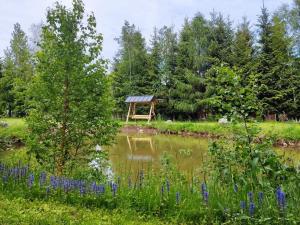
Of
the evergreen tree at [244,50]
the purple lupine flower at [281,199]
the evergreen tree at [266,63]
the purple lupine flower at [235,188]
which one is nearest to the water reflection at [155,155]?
the purple lupine flower at [235,188]

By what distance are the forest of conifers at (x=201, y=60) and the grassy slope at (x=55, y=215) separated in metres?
16.0

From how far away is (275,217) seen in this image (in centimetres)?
286

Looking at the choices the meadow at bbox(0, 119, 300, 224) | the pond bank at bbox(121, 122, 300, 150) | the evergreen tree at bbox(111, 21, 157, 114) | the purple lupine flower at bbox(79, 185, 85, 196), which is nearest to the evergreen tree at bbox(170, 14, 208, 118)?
the evergreen tree at bbox(111, 21, 157, 114)

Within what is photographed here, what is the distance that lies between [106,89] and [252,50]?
21.5 metres

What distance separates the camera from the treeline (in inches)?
885

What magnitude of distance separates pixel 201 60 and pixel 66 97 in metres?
21.9

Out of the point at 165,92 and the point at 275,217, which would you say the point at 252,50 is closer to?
the point at 165,92

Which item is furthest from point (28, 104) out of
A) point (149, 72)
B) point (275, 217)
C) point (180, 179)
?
point (149, 72)

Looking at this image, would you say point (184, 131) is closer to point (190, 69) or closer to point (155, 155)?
point (155, 155)

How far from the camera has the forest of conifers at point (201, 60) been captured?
22.5 meters

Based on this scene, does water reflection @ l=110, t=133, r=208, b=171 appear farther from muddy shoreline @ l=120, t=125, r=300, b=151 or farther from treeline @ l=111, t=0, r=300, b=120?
treeline @ l=111, t=0, r=300, b=120

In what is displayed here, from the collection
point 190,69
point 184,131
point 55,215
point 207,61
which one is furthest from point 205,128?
point 55,215

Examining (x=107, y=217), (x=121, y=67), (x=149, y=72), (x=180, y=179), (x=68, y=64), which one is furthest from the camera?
(x=121, y=67)

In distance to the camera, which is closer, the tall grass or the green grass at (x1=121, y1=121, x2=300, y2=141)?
the tall grass
